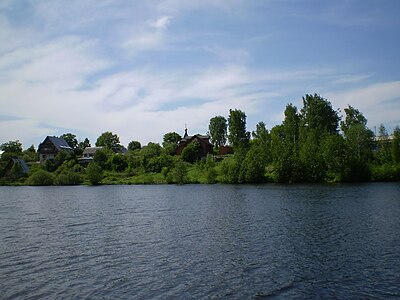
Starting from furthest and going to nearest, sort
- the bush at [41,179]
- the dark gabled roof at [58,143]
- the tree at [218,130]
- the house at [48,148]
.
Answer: the tree at [218,130]
the dark gabled roof at [58,143]
the house at [48,148]
the bush at [41,179]

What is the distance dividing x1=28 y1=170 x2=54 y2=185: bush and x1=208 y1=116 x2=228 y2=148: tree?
7870 cm

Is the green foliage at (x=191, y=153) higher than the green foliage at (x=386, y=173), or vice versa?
the green foliage at (x=191, y=153)

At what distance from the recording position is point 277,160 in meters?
106

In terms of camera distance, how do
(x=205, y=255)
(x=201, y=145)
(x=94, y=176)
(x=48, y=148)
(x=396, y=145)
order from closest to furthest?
(x=205, y=255), (x=396, y=145), (x=94, y=176), (x=201, y=145), (x=48, y=148)

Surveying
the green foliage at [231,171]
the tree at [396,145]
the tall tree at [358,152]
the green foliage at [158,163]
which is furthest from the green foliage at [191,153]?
the tree at [396,145]

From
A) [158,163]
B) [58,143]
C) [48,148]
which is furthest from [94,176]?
[58,143]

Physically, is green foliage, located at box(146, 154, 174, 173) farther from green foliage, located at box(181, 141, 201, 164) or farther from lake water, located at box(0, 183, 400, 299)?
lake water, located at box(0, 183, 400, 299)

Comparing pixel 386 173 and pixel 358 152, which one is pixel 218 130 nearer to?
pixel 358 152

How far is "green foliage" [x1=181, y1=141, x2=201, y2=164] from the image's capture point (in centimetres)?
14538

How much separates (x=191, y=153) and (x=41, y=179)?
2126 inches

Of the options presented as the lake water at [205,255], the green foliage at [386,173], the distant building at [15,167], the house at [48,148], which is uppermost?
the house at [48,148]

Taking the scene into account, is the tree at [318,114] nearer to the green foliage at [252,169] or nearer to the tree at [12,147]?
the green foliage at [252,169]

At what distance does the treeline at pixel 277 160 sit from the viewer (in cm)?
10094

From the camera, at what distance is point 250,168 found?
106500 mm
